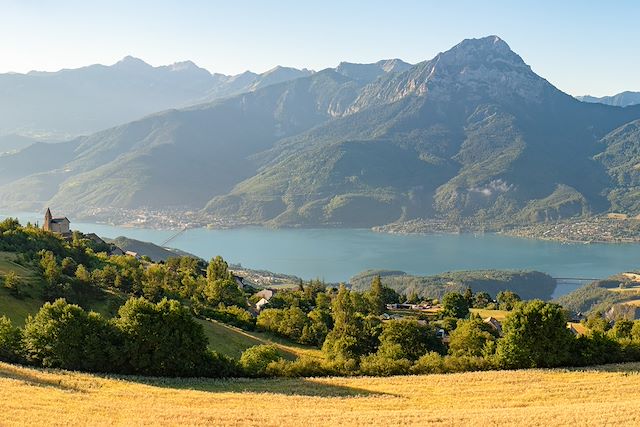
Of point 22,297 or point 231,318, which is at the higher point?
point 22,297


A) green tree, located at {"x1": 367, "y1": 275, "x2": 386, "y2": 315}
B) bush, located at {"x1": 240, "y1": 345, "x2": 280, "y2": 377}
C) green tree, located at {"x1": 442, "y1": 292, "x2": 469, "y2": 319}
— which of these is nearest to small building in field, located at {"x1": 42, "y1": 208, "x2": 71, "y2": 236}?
green tree, located at {"x1": 367, "y1": 275, "x2": 386, "y2": 315}

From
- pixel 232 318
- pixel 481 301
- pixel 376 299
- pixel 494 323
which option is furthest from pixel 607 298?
pixel 232 318

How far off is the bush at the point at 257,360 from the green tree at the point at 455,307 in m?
43.0

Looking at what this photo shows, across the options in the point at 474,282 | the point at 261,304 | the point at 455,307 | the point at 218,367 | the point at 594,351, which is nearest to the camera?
the point at 218,367

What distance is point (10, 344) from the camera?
105ft

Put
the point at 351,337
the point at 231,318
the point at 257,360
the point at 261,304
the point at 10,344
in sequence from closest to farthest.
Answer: the point at 10,344
the point at 257,360
the point at 351,337
the point at 231,318
the point at 261,304

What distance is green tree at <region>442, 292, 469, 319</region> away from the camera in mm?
77625

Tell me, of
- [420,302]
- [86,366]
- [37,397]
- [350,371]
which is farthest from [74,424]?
[420,302]

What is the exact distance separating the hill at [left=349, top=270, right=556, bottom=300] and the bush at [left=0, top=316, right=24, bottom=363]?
138905mm

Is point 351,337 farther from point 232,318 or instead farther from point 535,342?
point 535,342

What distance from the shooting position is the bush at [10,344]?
31297 mm

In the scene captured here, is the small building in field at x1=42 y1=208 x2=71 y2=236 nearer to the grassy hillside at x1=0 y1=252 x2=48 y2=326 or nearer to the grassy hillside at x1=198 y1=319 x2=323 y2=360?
the grassy hillside at x1=0 y1=252 x2=48 y2=326

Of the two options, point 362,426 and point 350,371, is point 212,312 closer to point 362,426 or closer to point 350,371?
point 350,371

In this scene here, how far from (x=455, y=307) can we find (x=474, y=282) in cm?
10570
